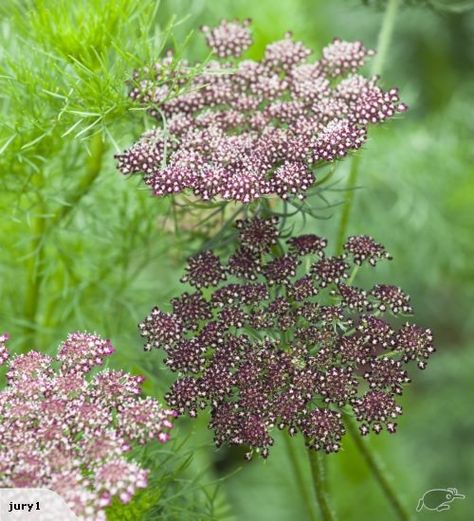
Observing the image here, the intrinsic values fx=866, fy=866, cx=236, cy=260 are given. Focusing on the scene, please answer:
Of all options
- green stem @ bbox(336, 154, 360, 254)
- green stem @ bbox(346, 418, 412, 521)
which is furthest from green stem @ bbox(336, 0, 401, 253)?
green stem @ bbox(346, 418, 412, 521)

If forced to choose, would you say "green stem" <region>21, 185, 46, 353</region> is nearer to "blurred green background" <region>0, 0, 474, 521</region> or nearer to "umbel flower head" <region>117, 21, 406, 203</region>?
"blurred green background" <region>0, 0, 474, 521</region>

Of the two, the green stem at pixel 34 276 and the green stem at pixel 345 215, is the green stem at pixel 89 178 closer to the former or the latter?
the green stem at pixel 34 276

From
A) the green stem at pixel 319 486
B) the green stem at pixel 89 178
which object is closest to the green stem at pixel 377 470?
the green stem at pixel 319 486

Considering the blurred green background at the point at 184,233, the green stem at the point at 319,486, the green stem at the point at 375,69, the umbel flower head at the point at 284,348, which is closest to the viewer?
the umbel flower head at the point at 284,348

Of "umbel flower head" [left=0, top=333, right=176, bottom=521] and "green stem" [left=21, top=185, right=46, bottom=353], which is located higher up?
"green stem" [left=21, top=185, right=46, bottom=353]

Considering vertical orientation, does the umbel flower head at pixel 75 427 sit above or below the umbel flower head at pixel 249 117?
below

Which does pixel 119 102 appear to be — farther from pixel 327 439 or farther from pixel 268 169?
pixel 327 439

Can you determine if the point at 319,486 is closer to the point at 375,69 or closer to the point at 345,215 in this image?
the point at 345,215
